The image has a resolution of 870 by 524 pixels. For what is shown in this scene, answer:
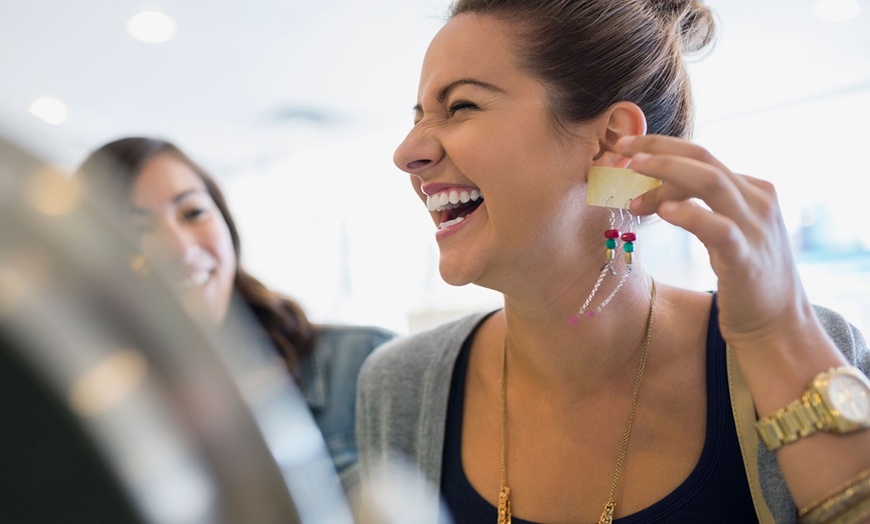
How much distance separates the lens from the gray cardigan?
2.91ft

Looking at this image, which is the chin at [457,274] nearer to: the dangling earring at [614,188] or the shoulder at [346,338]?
the dangling earring at [614,188]

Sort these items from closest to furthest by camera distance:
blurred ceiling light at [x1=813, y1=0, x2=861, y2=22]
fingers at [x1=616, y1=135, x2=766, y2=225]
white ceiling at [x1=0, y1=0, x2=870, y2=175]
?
1. fingers at [x1=616, y1=135, x2=766, y2=225]
2. blurred ceiling light at [x1=813, y1=0, x2=861, y2=22]
3. white ceiling at [x1=0, y1=0, x2=870, y2=175]

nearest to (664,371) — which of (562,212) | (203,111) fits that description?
(562,212)

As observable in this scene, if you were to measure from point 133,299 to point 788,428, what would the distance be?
0.71m

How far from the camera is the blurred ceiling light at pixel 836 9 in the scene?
2.63 meters

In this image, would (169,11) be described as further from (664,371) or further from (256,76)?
(664,371)

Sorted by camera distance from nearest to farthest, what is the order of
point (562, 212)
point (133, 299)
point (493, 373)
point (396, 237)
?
point (133, 299) → point (562, 212) → point (493, 373) → point (396, 237)

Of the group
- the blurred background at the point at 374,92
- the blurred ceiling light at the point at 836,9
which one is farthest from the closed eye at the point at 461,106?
the blurred ceiling light at the point at 836,9

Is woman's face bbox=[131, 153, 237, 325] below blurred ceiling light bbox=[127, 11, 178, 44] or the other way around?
below

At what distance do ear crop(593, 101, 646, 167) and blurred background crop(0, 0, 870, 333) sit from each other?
1403 millimetres

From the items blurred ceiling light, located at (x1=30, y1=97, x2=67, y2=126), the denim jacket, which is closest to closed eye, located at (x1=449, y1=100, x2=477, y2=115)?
the denim jacket

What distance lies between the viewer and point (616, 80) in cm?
98

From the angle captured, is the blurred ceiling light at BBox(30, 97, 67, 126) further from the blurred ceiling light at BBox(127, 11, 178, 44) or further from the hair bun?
the hair bun

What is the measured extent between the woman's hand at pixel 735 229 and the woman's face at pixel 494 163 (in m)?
0.20
